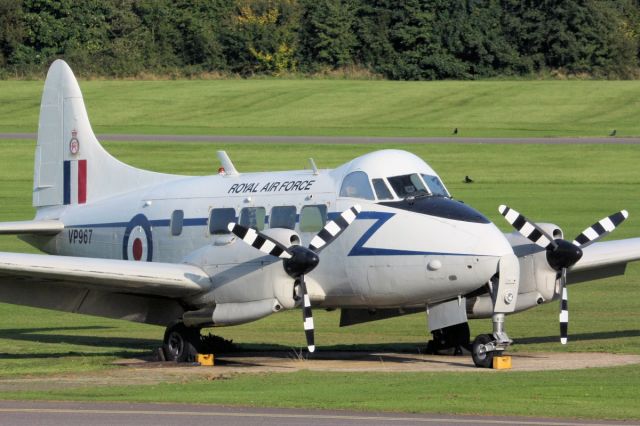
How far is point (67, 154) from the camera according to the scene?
30922mm

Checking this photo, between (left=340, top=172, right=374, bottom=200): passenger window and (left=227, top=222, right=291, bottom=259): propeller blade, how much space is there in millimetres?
1658

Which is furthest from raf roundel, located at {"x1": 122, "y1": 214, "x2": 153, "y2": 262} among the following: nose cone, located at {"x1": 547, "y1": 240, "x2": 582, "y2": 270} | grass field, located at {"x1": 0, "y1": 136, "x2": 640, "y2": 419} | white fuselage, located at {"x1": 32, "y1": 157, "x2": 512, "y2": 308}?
nose cone, located at {"x1": 547, "y1": 240, "x2": 582, "y2": 270}

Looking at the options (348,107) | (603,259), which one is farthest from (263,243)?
(348,107)

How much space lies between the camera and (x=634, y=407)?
18.2 metres

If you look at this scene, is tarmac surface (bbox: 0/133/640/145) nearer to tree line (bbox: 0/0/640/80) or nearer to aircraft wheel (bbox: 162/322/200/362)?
tree line (bbox: 0/0/640/80)

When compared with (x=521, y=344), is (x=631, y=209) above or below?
above

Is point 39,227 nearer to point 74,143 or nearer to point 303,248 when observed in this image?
point 74,143

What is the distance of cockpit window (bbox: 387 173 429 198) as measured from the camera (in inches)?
936

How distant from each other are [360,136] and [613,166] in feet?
63.6

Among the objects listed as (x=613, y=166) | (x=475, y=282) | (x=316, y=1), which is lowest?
(x=475, y=282)

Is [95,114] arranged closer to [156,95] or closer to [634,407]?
[156,95]

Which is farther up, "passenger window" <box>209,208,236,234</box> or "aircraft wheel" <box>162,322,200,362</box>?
"passenger window" <box>209,208,236,234</box>

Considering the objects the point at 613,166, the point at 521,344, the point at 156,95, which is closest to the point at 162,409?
the point at 521,344

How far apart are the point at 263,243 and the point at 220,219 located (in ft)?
9.01
